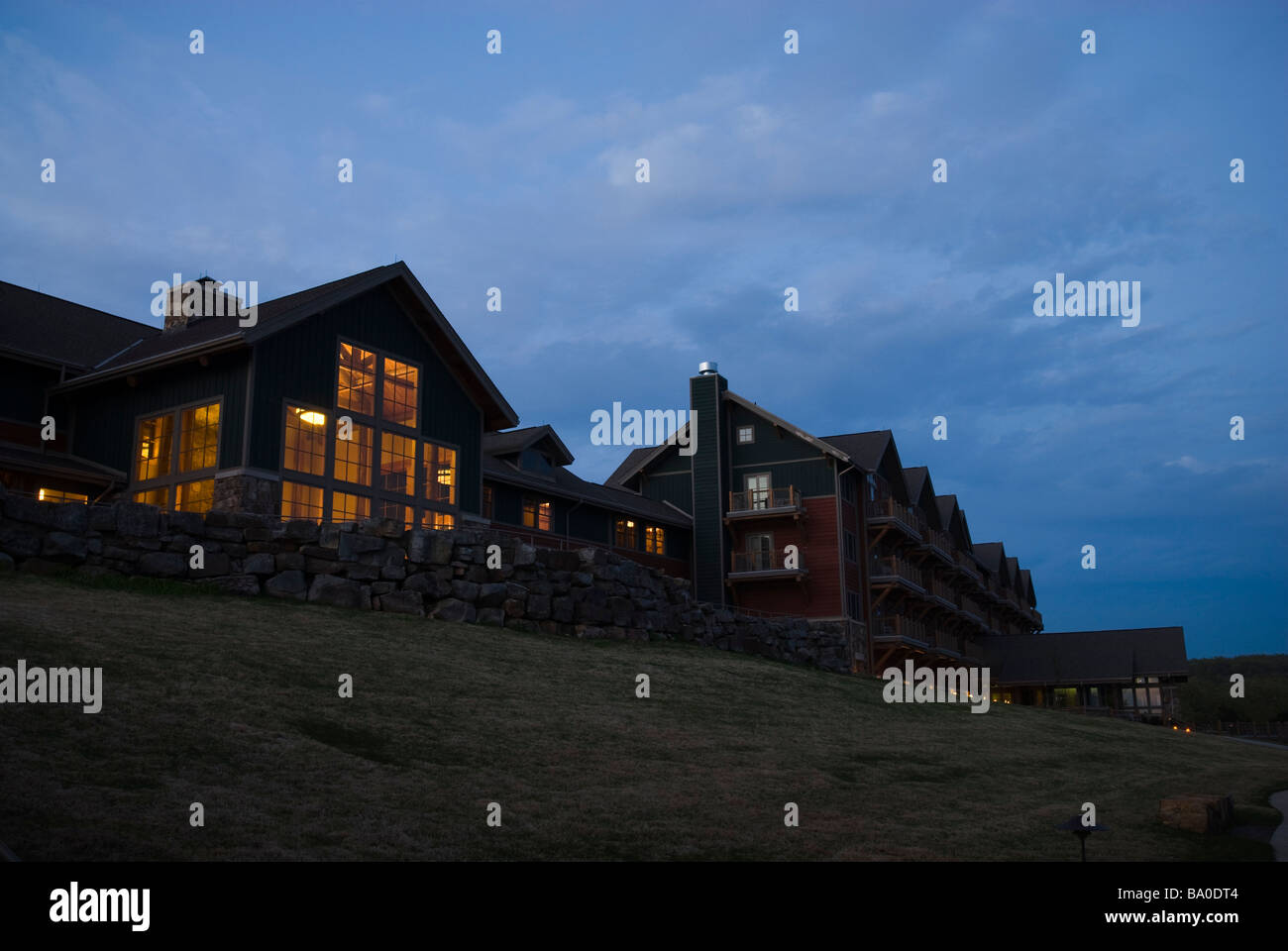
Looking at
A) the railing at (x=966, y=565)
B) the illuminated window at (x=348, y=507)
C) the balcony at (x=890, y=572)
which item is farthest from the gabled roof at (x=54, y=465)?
the railing at (x=966, y=565)

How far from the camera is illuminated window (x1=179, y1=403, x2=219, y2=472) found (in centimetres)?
2723

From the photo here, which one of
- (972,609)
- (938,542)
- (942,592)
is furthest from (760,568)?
(972,609)

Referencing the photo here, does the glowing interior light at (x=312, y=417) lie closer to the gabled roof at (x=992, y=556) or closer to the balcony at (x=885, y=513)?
the balcony at (x=885, y=513)

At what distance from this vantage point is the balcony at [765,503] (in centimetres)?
4734

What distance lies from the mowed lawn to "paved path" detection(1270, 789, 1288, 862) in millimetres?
255

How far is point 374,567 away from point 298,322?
884 centimetres

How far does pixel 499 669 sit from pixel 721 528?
30.5 metres

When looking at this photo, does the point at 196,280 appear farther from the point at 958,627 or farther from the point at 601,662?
the point at 958,627

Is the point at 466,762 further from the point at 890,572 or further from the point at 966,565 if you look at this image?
the point at 966,565

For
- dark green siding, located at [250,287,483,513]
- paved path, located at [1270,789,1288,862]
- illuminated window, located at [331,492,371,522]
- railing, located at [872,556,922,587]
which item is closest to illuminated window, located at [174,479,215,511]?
dark green siding, located at [250,287,483,513]

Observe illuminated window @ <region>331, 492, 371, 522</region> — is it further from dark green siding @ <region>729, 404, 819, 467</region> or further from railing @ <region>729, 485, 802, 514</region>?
dark green siding @ <region>729, 404, 819, 467</region>

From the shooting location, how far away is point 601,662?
72.7ft

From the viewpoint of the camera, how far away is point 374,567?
22703mm

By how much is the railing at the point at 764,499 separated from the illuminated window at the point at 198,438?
26654 mm
